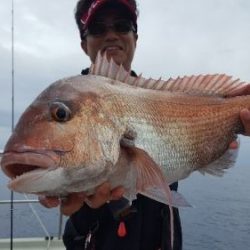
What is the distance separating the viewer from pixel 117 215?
3.31m

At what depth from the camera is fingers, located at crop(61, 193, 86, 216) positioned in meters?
2.50

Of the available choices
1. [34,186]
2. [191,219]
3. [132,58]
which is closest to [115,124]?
[34,186]

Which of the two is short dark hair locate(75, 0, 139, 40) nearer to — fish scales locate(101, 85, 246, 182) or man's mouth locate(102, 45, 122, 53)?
man's mouth locate(102, 45, 122, 53)

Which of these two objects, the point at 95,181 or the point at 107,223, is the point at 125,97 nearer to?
the point at 95,181

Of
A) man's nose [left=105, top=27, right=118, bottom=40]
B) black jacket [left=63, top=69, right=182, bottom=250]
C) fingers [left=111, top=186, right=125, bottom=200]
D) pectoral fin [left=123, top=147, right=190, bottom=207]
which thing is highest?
man's nose [left=105, top=27, right=118, bottom=40]

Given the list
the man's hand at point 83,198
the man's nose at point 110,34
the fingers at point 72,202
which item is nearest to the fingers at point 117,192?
the man's hand at point 83,198

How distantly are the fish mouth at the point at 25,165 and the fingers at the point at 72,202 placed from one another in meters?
0.33

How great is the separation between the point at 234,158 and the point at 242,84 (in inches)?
21.5

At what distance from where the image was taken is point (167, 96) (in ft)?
9.42

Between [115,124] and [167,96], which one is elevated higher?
[167,96]

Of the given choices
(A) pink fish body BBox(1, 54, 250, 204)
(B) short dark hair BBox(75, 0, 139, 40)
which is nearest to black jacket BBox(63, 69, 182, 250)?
(A) pink fish body BBox(1, 54, 250, 204)

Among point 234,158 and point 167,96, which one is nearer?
point 167,96

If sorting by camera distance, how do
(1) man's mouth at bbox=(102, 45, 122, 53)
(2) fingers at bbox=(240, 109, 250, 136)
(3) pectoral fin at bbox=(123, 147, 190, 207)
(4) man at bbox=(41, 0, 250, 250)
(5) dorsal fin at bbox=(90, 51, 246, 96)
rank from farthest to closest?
(1) man's mouth at bbox=(102, 45, 122, 53) → (4) man at bbox=(41, 0, 250, 250) → (2) fingers at bbox=(240, 109, 250, 136) → (5) dorsal fin at bbox=(90, 51, 246, 96) → (3) pectoral fin at bbox=(123, 147, 190, 207)

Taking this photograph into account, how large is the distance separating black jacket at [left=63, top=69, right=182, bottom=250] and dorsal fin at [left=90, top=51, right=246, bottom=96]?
1005 millimetres
